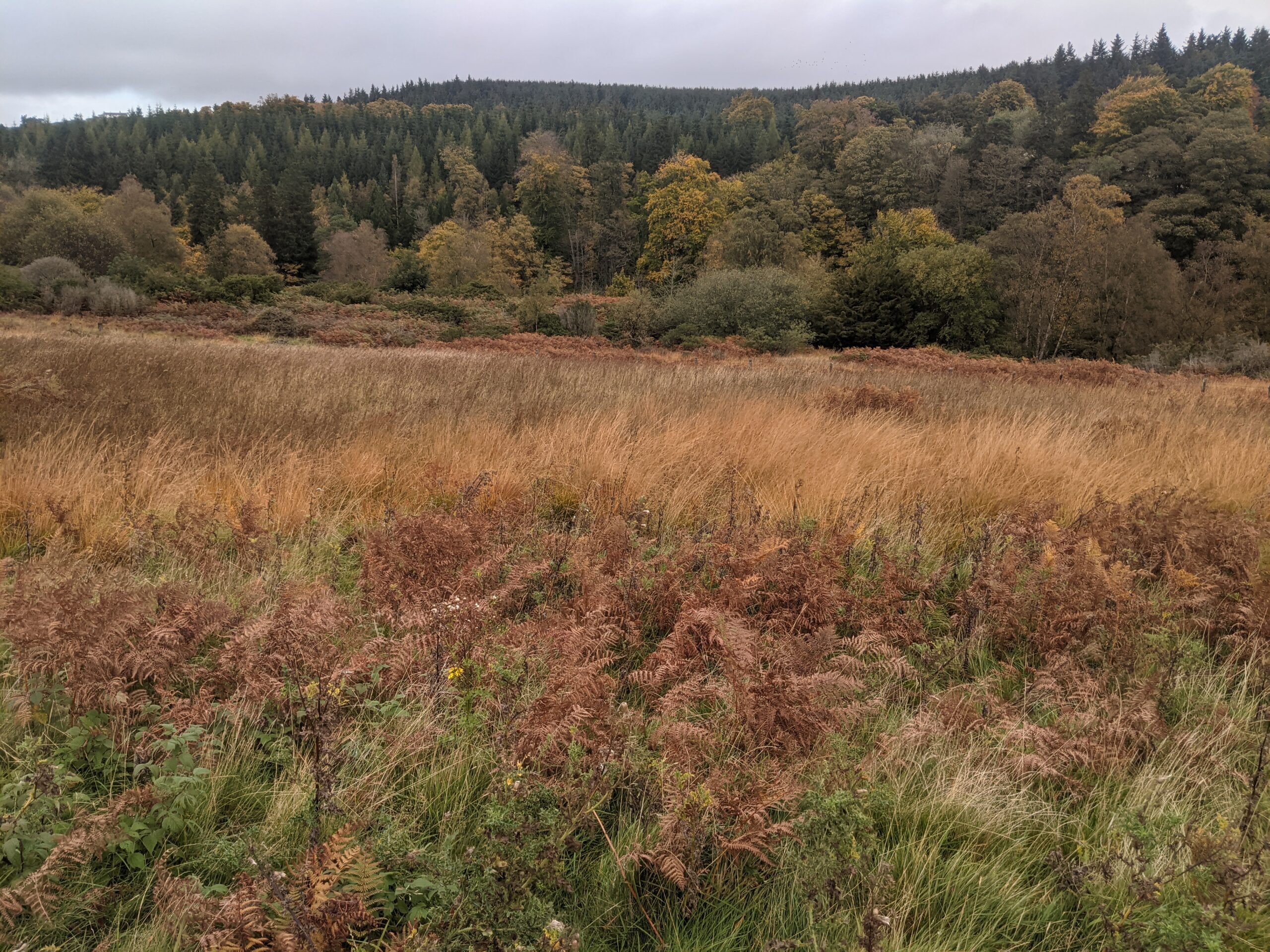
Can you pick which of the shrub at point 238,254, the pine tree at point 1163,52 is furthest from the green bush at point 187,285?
the pine tree at point 1163,52

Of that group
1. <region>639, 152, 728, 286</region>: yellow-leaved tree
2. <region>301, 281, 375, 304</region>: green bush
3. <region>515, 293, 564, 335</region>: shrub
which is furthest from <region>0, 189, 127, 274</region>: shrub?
<region>639, 152, 728, 286</region>: yellow-leaved tree

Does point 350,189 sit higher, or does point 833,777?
point 350,189

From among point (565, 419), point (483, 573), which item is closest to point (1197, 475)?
point (565, 419)

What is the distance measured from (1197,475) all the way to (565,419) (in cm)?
557

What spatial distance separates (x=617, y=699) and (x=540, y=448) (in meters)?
3.28

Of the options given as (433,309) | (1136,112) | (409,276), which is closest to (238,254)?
(409,276)

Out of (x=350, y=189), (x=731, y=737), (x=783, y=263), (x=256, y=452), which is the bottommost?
(x=731, y=737)

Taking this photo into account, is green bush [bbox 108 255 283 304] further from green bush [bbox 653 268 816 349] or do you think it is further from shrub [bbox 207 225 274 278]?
green bush [bbox 653 268 816 349]

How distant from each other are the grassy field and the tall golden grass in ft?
0.18

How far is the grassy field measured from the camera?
5.67 ft

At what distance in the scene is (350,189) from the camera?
90.0 metres

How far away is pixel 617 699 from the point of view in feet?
9.18

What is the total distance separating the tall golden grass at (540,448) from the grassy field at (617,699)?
0.18 feet

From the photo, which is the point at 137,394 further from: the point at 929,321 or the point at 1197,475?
the point at 929,321
